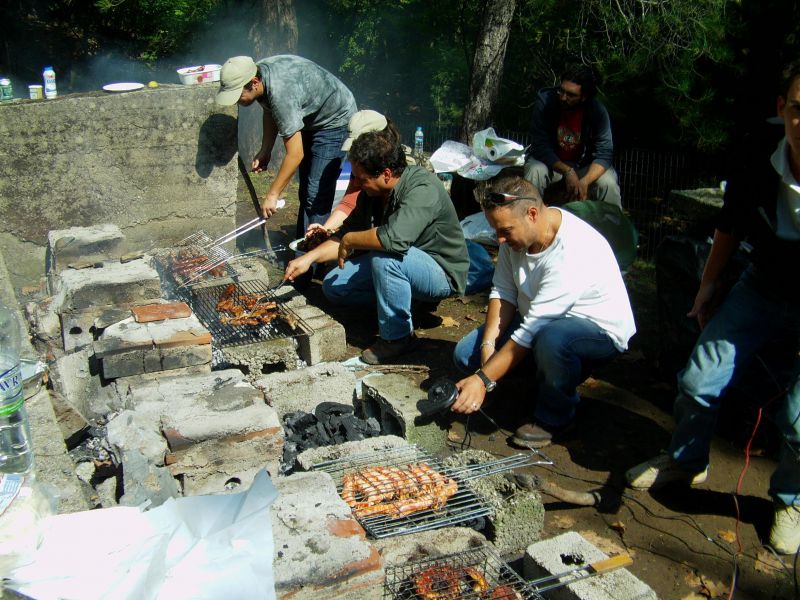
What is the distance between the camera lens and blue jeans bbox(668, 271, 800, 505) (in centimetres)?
351

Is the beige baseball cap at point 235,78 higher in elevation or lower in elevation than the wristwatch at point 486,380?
higher

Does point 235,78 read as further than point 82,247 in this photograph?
Yes

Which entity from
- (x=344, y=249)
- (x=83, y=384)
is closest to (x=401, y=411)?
(x=344, y=249)

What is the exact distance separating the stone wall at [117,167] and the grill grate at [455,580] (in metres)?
4.87

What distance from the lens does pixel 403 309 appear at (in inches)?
216

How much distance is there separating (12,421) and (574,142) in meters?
5.78

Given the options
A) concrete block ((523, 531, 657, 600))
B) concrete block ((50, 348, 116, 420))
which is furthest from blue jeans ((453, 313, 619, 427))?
concrete block ((50, 348, 116, 420))

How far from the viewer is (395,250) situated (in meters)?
5.27

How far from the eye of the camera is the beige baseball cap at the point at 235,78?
20.0 ft

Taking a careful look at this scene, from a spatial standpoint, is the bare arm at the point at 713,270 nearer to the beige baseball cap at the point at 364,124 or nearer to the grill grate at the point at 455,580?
the grill grate at the point at 455,580

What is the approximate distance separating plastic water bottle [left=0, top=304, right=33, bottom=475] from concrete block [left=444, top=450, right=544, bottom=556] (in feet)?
6.18

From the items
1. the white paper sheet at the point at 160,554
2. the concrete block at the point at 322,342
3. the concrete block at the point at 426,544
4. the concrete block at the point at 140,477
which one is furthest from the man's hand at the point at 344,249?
the white paper sheet at the point at 160,554

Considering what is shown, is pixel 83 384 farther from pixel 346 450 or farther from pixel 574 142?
pixel 574 142

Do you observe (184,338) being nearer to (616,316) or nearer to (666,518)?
(616,316)
